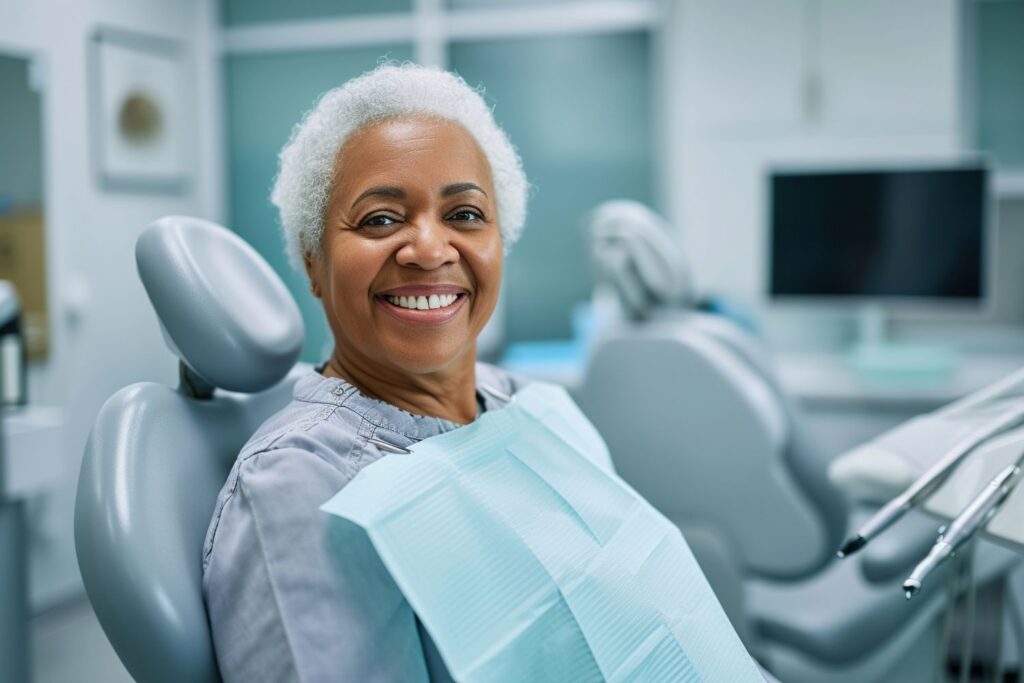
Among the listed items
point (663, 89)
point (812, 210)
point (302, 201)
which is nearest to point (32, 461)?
point (302, 201)

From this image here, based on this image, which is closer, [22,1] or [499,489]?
[499,489]

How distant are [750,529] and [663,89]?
218 centimetres

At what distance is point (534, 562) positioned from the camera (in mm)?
815

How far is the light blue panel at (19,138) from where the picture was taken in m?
2.85

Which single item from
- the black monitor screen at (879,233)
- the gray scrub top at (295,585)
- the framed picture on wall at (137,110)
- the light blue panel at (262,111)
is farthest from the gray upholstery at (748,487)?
the light blue panel at (262,111)

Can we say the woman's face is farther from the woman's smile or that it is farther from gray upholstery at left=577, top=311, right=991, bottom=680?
gray upholstery at left=577, top=311, right=991, bottom=680

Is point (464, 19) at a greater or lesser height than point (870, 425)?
greater

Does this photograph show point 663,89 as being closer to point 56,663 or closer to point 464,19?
point 464,19

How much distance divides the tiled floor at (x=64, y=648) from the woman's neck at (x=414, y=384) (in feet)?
2.98

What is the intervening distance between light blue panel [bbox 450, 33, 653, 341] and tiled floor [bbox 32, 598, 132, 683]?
6.62 ft

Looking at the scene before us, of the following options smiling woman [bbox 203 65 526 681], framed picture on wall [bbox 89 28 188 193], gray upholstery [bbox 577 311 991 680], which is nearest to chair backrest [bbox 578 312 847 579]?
gray upholstery [bbox 577 311 991 680]

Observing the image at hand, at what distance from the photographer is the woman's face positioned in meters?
0.87

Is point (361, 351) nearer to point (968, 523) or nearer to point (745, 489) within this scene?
point (968, 523)

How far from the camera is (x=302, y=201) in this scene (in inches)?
36.5
